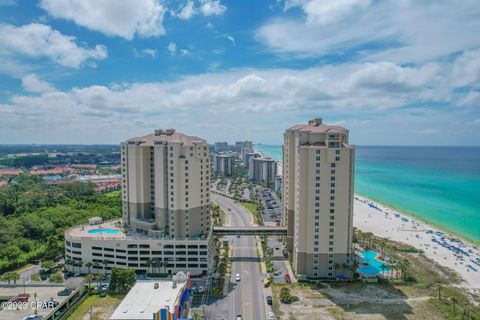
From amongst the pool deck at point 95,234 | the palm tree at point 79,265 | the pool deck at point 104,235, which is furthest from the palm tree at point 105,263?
the pool deck at point 95,234

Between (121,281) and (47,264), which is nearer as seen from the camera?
(121,281)

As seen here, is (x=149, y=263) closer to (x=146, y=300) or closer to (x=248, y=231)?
(x=146, y=300)

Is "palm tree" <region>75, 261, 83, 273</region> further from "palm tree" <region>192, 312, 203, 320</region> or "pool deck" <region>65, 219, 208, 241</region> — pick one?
"palm tree" <region>192, 312, 203, 320</region>

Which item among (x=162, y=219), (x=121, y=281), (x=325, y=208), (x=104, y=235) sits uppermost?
(x=325, y=208)

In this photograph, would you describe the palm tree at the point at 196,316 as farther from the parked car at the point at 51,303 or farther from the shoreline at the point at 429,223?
the shoreline at the point at 429,223

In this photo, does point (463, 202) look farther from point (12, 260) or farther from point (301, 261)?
point (12, 260)

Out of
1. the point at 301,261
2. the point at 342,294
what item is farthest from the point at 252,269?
the point at 342,294

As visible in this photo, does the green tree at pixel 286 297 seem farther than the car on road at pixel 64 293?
Yes

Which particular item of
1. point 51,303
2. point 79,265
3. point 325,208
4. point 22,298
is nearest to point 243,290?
point 325,208
